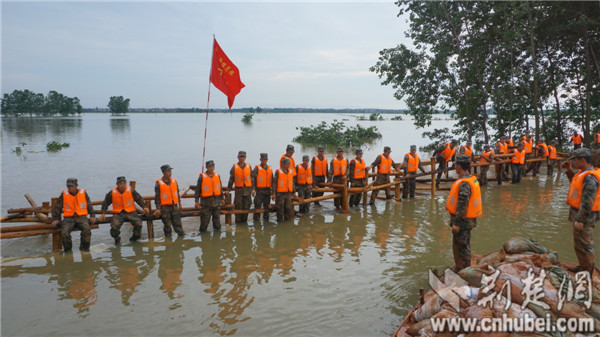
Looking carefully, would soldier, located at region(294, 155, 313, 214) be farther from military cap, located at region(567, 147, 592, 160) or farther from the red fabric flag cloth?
military cap, located at region(567, 147, 592, 160)

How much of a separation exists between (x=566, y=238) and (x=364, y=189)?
5.74 m

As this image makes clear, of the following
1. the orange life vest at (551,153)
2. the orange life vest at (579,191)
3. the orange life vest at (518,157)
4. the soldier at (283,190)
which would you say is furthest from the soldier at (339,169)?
the orange life vest at (551,153)

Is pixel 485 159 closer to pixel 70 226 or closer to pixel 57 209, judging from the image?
pixel 70 226

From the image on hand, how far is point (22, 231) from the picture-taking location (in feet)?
28.6

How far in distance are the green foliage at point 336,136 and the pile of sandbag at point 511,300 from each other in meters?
34.2

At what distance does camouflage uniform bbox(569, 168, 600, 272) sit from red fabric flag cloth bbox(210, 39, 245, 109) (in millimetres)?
8691

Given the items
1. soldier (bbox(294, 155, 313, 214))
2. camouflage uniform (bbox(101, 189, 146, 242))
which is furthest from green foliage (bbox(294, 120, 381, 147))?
camouflage uniform (bbox(101, 189, 146, 242))

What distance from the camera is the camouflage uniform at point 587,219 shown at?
223 inches

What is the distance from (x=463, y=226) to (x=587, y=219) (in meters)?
1.74

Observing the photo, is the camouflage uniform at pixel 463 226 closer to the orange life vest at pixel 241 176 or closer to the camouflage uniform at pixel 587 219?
the camouflage uniform at pixel 587 219

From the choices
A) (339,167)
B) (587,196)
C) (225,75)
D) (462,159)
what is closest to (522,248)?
(587,196)

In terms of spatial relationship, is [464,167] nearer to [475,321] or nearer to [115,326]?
[475,321]

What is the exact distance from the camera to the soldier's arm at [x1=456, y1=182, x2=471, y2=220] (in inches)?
241

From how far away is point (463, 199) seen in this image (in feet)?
20.1
